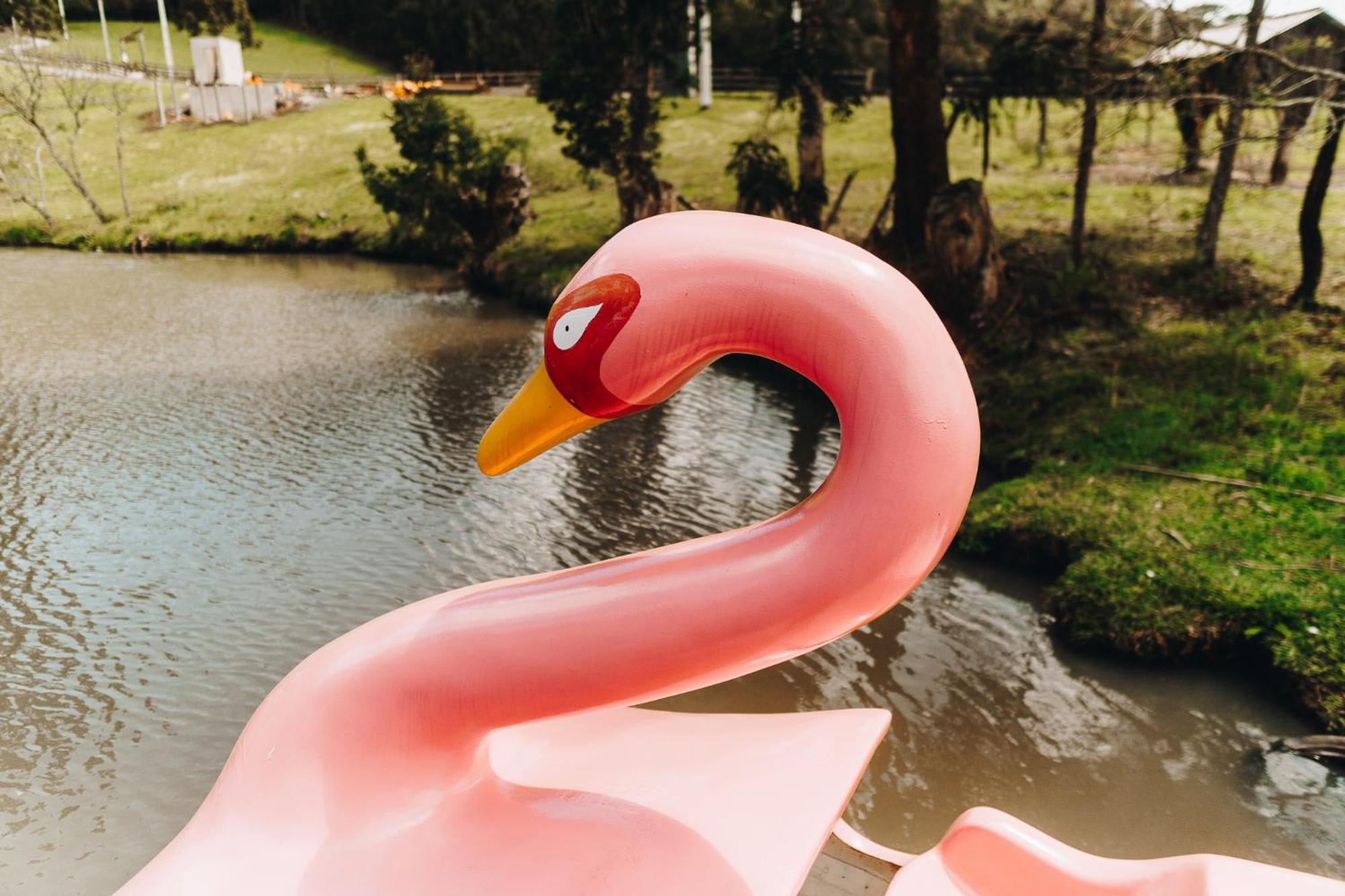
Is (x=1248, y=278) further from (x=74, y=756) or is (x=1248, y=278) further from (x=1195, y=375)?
(x=74, y=756)

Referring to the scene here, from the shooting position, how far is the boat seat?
238 cm

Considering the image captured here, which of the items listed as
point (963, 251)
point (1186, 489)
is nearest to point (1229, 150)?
point (963, 251)

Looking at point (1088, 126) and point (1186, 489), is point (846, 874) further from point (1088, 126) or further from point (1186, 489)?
point (1088, 126)

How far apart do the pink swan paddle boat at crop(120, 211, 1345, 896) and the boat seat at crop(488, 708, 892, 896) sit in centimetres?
1

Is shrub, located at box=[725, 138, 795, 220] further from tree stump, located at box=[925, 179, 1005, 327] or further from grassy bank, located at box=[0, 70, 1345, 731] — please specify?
tree stump, located at box=[925, 179, 1005, 327]

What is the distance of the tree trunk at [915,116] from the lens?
10.1 metres

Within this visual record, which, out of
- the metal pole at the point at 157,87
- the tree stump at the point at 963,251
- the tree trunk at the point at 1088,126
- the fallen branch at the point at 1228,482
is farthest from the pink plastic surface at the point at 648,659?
the metal pole at the point at 157,87

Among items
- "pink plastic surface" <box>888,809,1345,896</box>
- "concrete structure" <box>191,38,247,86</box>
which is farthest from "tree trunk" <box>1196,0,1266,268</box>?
"concrete structure" <box>191,38,247,86</box>

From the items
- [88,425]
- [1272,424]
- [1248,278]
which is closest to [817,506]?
[1272,424]

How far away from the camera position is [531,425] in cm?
225

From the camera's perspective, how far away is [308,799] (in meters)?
2.34

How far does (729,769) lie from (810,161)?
11.5 meters

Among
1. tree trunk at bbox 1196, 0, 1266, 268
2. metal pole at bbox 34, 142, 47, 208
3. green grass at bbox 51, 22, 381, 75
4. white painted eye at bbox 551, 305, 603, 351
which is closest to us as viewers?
white painted eye at bbox 551, 305, 603, 351

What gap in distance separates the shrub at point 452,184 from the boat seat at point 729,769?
15094 mm
